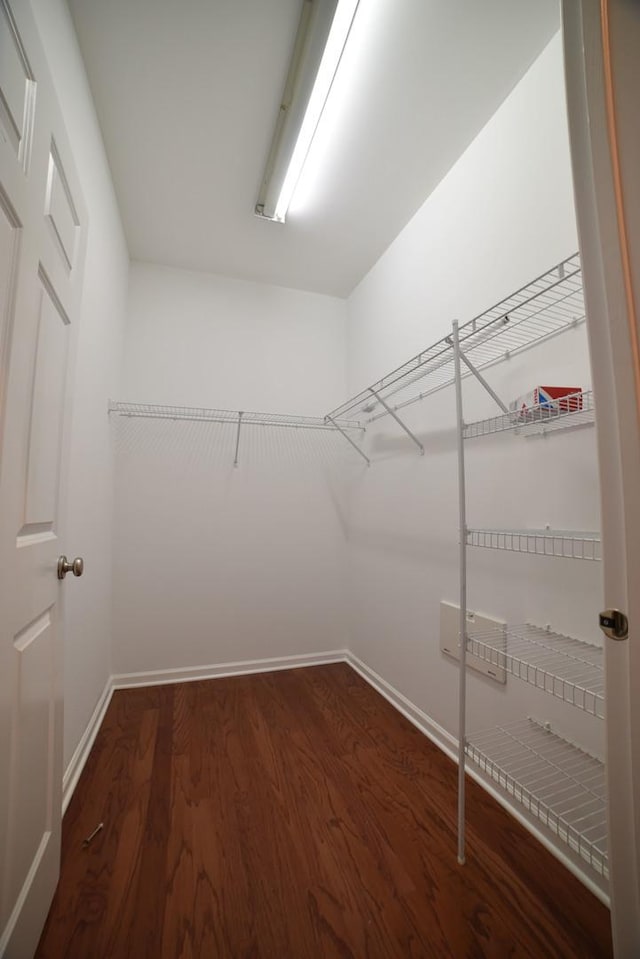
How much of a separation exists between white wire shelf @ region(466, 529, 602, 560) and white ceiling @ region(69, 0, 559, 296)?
5.80 feet

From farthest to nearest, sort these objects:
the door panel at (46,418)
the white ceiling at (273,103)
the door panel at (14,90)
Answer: the white ceiling at (273,103)
the door panel at (46,418)
the door panel at (14,90)

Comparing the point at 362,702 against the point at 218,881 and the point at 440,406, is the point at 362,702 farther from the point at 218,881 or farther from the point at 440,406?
the point at 440,406

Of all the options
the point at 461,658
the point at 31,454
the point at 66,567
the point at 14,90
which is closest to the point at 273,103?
the point at 14,90

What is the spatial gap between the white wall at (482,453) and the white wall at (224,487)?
1.53 ft

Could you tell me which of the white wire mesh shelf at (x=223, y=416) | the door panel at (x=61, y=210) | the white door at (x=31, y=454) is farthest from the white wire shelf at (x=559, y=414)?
the white wire mesh shelf at (x=223, y=416)

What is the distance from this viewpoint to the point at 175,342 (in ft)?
8.50

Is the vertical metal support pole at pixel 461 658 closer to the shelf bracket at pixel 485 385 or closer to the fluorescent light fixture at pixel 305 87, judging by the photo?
the shelf bracket at pixel 485 385

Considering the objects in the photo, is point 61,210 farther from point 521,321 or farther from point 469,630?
point 469,630

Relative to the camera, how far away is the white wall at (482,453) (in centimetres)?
126

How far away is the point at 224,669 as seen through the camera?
8.21 ft

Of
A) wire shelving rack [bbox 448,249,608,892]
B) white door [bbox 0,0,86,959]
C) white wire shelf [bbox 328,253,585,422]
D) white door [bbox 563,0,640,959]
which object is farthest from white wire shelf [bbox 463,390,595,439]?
white door [bbox 0,0,86,959]

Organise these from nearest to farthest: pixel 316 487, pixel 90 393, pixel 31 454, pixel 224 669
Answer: pixel 31 454 → pixel 90 393 → pixel 224 669 → pixel 316 487

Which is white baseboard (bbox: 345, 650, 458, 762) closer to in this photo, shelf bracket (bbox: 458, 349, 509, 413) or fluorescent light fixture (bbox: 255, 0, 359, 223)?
shelf bracket (bbox: 458, 349, 509, 413)

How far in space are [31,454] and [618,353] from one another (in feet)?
3.88
